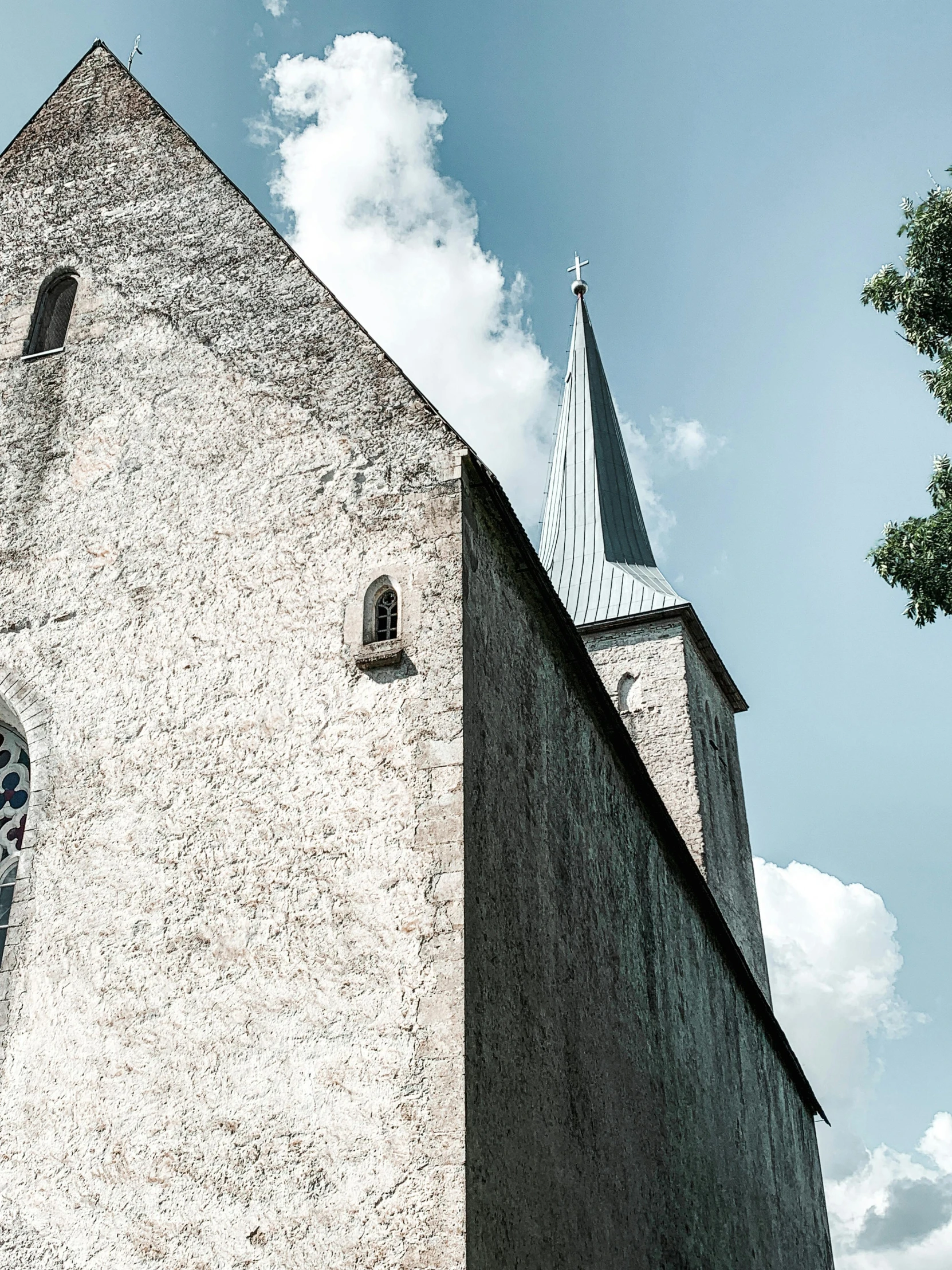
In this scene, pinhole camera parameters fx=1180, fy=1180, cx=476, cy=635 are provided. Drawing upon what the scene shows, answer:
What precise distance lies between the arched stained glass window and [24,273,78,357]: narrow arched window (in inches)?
113

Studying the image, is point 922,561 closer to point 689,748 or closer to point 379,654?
point 379,654

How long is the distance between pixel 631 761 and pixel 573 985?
110 inches

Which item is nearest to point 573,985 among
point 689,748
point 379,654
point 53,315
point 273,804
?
point 273,804

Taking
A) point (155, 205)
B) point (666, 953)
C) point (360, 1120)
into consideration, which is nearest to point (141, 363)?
point (155, 205)

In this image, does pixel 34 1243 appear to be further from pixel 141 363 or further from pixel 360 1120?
pixel 141 363

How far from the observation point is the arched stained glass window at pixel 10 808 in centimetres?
692

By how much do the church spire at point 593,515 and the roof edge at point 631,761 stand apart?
720 centimetres

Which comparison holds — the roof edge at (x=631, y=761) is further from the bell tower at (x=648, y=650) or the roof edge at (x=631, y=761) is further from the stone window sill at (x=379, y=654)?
the bell tower at (x=648, y=650)

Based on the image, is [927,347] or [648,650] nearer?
[927,347]

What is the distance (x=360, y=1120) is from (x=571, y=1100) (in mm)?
2143

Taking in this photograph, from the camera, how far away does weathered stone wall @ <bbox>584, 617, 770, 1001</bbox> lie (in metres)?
18.0

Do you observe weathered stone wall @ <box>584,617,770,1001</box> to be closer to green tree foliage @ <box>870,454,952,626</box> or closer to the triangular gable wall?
green tree foliage @ <box>870,454,952,626</box>

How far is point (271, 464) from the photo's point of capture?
7.25 m

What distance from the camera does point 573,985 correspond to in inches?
295
